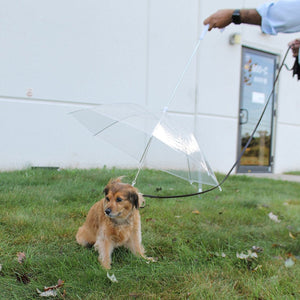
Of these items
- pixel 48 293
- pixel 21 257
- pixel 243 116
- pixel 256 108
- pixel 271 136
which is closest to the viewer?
pixel 48 293

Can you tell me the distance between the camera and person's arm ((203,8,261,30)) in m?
2.01

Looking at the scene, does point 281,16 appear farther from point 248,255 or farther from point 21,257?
point 21,257

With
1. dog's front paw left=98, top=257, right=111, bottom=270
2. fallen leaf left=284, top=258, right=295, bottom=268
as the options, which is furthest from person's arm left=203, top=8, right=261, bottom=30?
dog's front paw left=98, top=257, right=111, bottom=270

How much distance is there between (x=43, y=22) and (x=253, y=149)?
21.0ft

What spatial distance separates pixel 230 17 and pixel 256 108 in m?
6.38

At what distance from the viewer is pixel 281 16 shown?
1860 millimetres

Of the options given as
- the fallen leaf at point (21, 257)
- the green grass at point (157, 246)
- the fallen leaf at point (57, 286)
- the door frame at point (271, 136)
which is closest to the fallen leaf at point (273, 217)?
the green grass at point (157, 246)

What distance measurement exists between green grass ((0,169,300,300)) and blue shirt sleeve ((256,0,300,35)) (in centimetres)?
180

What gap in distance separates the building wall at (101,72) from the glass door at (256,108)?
369 millimetres

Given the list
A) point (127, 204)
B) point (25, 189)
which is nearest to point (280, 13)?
point (127, 204)

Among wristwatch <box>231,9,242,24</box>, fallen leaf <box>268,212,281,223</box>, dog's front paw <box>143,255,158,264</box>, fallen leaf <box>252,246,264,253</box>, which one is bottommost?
fallen leaf <box>268,212,281,223</box>

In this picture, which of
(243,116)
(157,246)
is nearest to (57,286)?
(157,246)

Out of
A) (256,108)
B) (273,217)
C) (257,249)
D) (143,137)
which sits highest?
(256,108)

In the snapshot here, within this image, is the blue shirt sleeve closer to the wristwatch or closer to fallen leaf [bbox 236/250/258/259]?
the wristwatch
